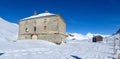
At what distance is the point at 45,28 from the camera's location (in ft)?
118

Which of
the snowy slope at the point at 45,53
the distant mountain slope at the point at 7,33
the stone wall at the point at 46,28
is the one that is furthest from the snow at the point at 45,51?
the distant mountain slope at the point at 7,33

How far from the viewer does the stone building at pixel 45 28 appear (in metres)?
34.6

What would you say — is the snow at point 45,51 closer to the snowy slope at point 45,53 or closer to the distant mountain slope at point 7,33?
the snowy slope at point 45,53

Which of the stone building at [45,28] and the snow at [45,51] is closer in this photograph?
the snow at [45,51]

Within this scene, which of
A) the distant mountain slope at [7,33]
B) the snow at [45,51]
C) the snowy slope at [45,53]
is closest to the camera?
the snowy slope at [45,53]

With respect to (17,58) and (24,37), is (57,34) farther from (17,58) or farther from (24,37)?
(17,58)

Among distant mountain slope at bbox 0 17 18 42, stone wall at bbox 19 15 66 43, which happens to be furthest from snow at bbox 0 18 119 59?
distant mountain slope at bbox 0 17 18 42

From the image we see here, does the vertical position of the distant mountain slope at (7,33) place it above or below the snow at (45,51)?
above

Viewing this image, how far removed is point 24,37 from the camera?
4012 centimetres

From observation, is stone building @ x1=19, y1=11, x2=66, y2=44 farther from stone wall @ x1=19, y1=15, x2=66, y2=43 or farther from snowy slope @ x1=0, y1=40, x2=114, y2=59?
snowy slope @ x1=0, y1=40, x2=114, y2=59

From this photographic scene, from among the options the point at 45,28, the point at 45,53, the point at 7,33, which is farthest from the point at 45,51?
the point at 7,33

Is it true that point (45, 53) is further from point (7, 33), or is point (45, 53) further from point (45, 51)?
point (7, 33)

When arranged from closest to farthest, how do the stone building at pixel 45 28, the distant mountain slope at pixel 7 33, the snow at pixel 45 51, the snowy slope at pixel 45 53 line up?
1. the snowy slope at pixel 45 53
2. the snow at pixel 45 51
3. the stone building at pixel 45 28
4. the distant mountain slope at pixel 7 33

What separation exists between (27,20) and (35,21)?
3.02 metres
